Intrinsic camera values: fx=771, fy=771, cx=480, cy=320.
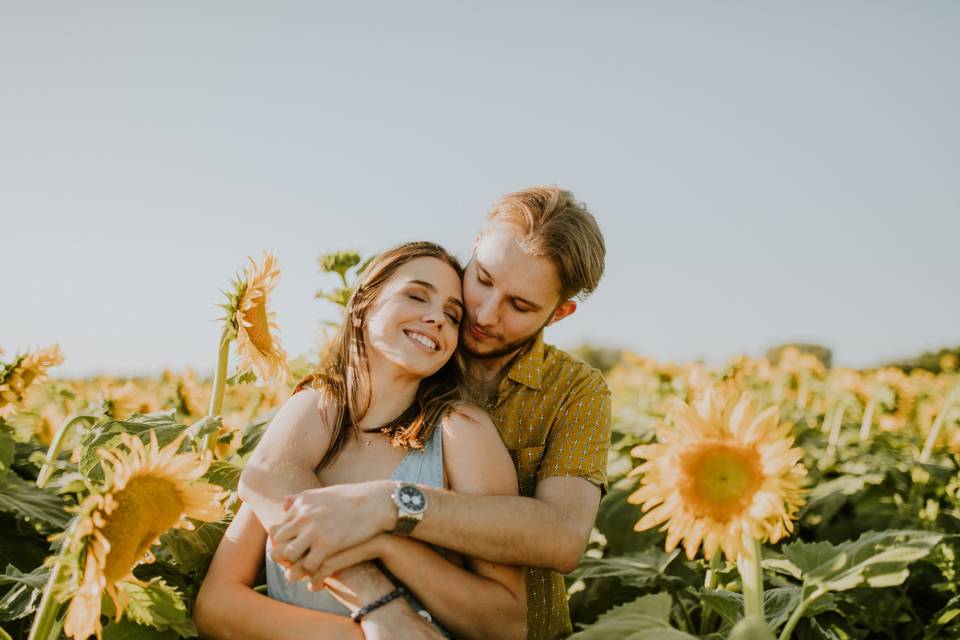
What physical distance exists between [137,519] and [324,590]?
0.75 metres

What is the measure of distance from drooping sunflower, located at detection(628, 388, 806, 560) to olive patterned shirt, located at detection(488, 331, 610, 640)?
86cm

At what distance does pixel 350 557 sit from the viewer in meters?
2.14

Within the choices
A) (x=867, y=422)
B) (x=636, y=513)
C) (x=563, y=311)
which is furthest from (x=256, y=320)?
(x=867, y=422)

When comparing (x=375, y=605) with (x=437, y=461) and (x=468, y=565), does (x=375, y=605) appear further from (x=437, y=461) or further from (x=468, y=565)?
(x=437, y=461)

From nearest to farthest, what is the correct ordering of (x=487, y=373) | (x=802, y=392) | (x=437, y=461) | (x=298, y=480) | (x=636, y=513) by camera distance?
(x=298, y=480) < (x=437, y=461) < (x=487, y=373) < (x=636, y=513) < (x=802, y=392)

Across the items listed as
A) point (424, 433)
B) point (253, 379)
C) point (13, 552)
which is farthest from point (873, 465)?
point (13, 552)

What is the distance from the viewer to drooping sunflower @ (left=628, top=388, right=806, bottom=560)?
176cm

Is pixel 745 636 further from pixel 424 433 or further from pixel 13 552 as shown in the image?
pixel 13 552

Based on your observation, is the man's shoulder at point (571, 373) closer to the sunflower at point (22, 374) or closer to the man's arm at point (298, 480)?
the man's arm at point (298, 480)

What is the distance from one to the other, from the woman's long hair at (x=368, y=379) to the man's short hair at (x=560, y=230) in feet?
1.00

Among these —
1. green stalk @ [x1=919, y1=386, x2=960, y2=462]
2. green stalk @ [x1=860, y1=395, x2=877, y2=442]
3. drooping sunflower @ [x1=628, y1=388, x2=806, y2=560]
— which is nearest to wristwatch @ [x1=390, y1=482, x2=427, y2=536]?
drooping sunflower @ [x1=628, y1=388, x2=806, y2=560]

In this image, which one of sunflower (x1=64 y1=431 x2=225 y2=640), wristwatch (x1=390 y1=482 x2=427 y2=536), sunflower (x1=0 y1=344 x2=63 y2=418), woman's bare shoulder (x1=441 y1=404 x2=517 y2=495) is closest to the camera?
sunflower (x1=64 y1=431 x2=225 y2=640)

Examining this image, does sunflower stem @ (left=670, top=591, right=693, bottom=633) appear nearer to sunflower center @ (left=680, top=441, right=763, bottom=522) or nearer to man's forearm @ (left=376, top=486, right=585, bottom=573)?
man's forearm @ (left=376, top=486, right=585, bottom=573)

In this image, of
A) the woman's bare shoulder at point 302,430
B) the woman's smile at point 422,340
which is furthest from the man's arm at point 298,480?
the woman's smile at point 422,340
